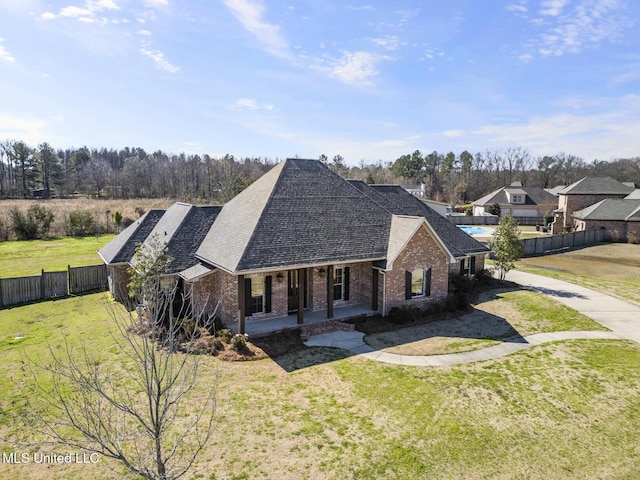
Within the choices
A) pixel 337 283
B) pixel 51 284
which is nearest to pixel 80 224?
pixel 51 284

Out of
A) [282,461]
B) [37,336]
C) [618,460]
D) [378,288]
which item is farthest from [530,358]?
[37,336]

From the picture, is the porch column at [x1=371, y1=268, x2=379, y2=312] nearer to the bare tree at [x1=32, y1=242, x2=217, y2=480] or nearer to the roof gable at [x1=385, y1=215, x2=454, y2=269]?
the roof gable at [x1=385, y1=215, x2=454, y2=269]

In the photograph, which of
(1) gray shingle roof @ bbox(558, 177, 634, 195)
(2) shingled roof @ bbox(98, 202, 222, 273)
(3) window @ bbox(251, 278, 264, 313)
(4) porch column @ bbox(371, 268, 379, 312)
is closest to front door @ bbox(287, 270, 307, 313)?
(3) window @ bbox(251, 278, 264, 313)

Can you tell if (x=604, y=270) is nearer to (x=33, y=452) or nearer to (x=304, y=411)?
(x=304, y=411)

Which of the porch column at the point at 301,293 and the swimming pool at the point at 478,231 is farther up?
the swimming pool at the point at 478,231

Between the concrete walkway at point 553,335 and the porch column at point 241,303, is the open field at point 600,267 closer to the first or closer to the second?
the concrete walkway at point 553,335

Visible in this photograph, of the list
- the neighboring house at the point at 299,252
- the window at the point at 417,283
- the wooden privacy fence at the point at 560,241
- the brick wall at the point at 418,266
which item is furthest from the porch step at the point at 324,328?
the wooden privacy fence at the point at 560,241
